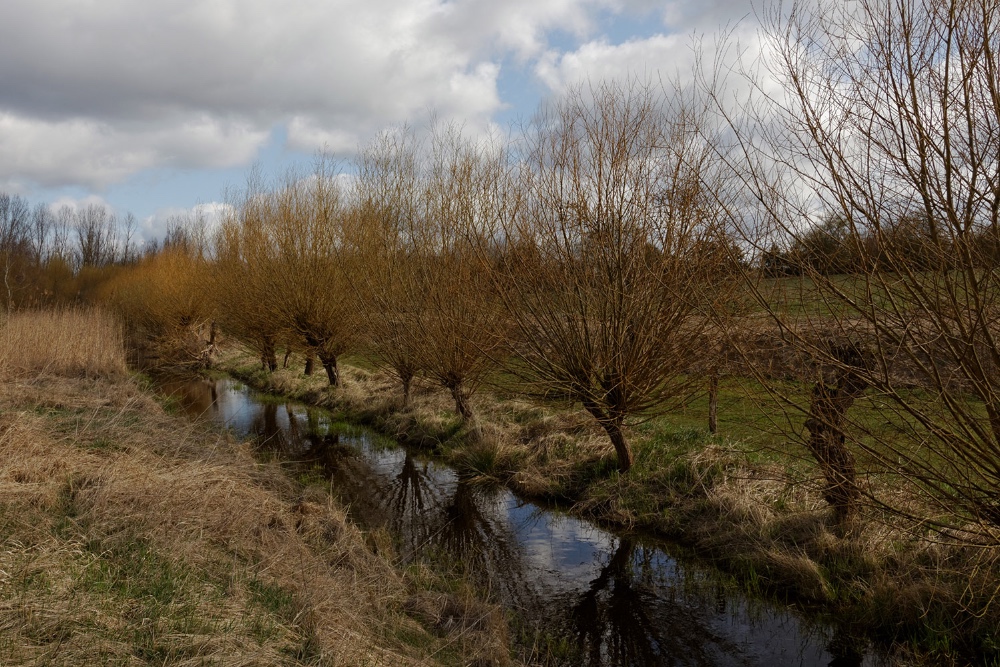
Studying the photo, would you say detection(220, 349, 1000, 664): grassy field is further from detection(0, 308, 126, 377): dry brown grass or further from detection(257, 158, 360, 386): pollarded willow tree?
detection(0, 308, 126, 377): dry brown grass

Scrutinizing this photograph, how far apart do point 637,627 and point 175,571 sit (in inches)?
130

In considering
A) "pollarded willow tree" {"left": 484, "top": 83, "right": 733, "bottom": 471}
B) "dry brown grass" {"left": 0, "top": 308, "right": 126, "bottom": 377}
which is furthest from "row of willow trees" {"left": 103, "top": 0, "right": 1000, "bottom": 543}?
"dry brown grass" {"left": 0, "top": 308, "right": 126, "bottom": 377}

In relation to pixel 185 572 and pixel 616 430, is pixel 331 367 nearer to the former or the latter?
pixel 616 430

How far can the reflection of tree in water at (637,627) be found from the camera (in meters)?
4.84

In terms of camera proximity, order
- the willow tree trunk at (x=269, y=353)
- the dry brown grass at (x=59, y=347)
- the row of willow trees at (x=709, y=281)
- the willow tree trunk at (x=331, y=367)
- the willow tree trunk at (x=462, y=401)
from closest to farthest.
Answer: the row of willow trees at (x=709, y=281) → the willow tree trunk at (x=462, y=401) → the dry brown grass at (x=59, y=347) → the willow tree trunk at (x=331, y=367) → the willow tree trunk at (x=269, y=353)

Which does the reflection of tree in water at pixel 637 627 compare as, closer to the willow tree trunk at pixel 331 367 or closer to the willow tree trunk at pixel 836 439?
the willow tree trunk at pixel 836 439

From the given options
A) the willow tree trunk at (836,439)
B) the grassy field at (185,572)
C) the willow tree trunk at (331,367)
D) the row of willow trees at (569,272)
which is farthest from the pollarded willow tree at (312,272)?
the willow tree trunk at (836,439)

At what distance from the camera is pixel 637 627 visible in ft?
17.3

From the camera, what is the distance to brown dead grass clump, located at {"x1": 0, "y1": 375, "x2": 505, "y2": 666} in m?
3.13

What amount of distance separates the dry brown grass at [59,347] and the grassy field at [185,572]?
6393 mm

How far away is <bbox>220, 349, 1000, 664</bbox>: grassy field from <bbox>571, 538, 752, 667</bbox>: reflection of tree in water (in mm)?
806

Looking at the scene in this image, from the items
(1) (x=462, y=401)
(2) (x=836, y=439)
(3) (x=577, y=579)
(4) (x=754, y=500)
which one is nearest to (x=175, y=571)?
(3) (x=577, y=579)

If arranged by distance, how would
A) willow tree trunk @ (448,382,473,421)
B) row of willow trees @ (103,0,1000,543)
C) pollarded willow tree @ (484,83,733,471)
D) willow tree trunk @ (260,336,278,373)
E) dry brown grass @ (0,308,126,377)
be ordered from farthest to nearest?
1. willow tree trunk @ (260,336,278,373)
2. dry brown grass @ (0,308,126,377)
3. willow tree trunk @ (448,382,473,421)
4. pollarded willow tree @ (484,83,733,471)
5. row of willow trees @ (103,0,1000,543)

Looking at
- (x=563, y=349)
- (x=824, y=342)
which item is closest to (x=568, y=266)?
(x=563, y=349)
